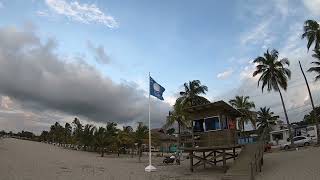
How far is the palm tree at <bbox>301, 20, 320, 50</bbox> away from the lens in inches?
1821

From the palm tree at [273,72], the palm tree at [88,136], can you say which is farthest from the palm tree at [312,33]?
the palm tree at [88,136]

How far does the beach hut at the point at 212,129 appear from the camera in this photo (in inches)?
1000

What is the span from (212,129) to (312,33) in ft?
94.2

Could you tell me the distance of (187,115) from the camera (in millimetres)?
28734

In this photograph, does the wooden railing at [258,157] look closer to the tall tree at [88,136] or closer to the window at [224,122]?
the window at [224,122]

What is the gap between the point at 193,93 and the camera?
55.1 m

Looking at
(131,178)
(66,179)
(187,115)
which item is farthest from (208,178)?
(66,179)

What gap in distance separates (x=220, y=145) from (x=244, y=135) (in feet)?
16.6

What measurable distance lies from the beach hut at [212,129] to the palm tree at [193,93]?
2642 cm

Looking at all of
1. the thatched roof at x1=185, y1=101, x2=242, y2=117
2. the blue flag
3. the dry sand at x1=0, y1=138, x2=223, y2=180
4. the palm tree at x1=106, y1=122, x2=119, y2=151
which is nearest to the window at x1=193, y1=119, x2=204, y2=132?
the thatched roof at x1=185, y1=101, x2=242, y2=117

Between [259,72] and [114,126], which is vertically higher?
[259,72]

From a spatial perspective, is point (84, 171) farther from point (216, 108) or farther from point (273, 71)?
point (273, 71)

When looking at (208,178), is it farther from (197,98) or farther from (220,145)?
(197,98)

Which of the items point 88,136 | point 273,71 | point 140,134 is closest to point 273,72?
point 273,71
